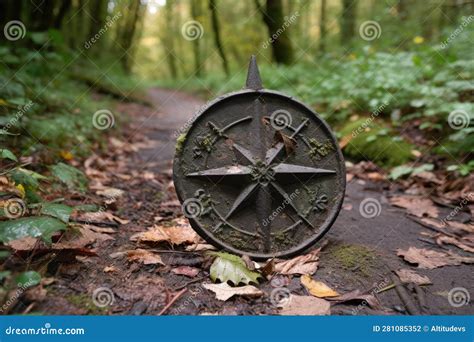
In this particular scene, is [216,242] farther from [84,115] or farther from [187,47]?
[187,47]

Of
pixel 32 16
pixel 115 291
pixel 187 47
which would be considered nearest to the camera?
pixel 115 291

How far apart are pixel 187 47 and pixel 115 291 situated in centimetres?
3188

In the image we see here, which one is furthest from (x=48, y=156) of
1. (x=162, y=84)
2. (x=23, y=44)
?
(x=162, y=84)

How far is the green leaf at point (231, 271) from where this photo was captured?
241 centimetres

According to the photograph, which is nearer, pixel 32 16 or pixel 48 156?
pixel 48 156

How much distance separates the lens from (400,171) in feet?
15.6

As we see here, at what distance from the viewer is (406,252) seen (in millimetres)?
2988
